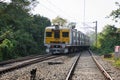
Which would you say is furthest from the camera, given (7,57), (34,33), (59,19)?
(59,19)

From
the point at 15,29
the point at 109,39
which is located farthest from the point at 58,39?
the point at 109,39

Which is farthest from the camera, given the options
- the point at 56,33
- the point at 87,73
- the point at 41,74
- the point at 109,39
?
the point at 109,39

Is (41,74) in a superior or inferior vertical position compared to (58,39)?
inferior

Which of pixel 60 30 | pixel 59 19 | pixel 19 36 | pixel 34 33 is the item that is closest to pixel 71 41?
pixel 60 30

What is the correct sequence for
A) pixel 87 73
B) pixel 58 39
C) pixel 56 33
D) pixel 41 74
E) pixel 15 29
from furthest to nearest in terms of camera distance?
pixel 15 29
pixel 56 33
pixel 58 39
pixel 87 73
pixel 41 74

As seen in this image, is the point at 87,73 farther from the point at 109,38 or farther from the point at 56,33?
the point at 109,38

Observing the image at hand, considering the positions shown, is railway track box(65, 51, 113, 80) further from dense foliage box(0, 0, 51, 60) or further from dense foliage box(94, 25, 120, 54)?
dense foliage box(94, 25, 120, 54)

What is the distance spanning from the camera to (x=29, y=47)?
127ft

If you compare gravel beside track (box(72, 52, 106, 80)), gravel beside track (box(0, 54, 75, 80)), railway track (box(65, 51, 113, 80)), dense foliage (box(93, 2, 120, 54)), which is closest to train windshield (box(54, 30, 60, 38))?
dense foliage (box(93, 2, 120, 54))

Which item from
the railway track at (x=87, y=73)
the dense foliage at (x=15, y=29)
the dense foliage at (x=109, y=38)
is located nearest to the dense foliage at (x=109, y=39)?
the dense foliage at (x=109, y=38)

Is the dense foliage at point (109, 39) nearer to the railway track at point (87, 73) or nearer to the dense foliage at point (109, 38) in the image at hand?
the dense foliage at point (109, 38)

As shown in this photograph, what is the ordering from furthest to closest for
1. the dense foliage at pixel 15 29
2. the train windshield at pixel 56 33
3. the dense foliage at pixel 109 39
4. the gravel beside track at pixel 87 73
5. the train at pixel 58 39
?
1. the dense foliage at pixel 109 39
2. the train windshield at pixel 56 33
3. the train at pixel 58 39
4. the dense foliage at pixel 15 29
5. the gravel beside track at pixel 87 73

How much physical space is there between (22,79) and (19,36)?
76.6 ft

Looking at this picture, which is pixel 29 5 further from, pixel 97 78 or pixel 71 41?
pixel 97 78
